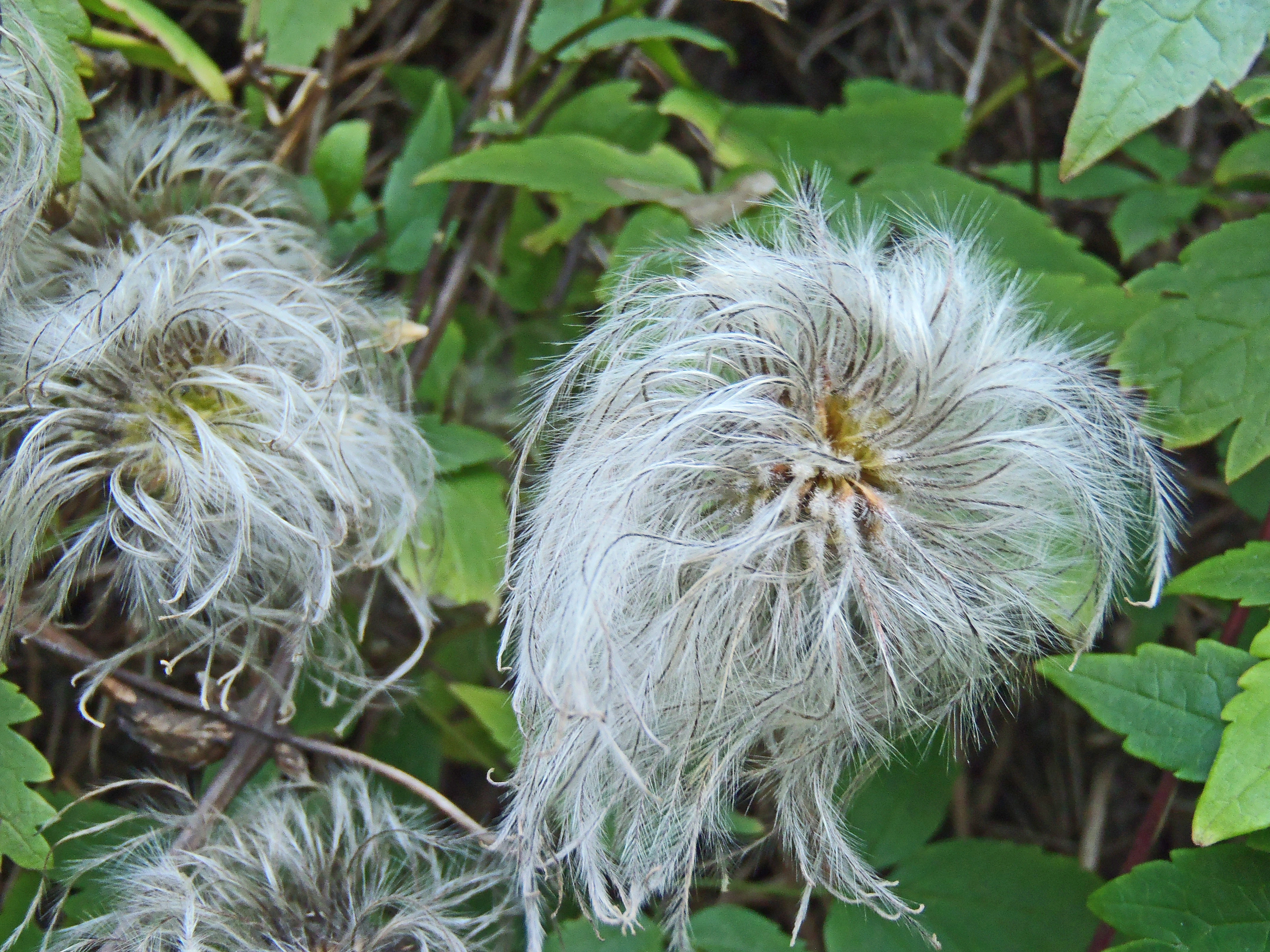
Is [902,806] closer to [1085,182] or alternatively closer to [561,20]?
[1085,182]

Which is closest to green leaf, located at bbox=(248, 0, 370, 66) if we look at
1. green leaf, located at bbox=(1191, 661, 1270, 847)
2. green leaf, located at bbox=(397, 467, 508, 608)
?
green leaf, located at bbox=(397, 467, 508, 608)

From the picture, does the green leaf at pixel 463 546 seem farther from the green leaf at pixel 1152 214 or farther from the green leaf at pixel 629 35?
the green leaf at pixel 1152 214

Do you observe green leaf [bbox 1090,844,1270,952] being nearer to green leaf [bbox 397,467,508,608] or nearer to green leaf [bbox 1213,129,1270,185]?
green leaf [bbox 397,467,508,608]

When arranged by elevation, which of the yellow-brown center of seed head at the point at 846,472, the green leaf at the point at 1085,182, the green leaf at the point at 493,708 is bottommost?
the green leaf at the point at 493,708

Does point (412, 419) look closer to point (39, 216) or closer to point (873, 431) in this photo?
point (39, 216)

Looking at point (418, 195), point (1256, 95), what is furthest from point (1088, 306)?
point (418, 195)

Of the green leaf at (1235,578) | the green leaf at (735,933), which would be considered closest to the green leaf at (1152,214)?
the green leaf at (1235,578)
